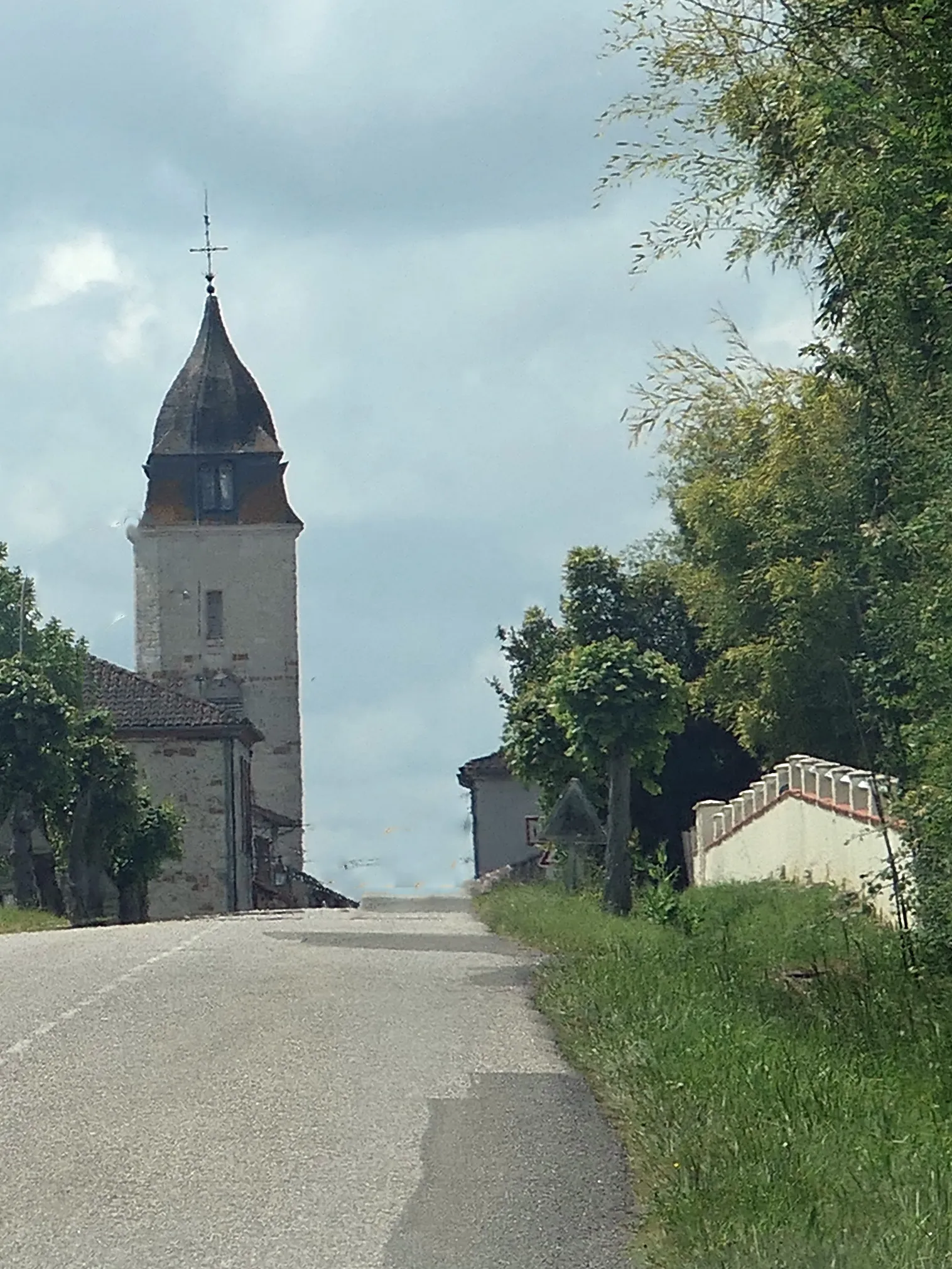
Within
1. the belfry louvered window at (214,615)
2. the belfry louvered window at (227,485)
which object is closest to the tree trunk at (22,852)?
the belfry louvered window at (214,615)

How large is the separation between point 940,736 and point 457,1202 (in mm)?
5923

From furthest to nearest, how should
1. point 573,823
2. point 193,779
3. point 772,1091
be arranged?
point 193,779, point 573,823, point 772,1091

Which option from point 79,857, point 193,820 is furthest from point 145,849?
point 193,820

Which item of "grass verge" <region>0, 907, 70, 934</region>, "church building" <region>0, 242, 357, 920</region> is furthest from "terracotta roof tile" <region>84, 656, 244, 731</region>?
"grass verge" <region>0, 907, 70, 934</region>

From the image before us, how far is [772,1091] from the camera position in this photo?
33.2 ft

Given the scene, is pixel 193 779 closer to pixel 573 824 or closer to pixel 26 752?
pixel 26 752

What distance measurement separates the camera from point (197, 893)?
62.2 m

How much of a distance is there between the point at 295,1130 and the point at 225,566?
76258mm

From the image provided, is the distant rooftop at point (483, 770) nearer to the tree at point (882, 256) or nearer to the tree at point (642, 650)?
the tree at point (642, 650)

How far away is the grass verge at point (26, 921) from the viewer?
34.7m

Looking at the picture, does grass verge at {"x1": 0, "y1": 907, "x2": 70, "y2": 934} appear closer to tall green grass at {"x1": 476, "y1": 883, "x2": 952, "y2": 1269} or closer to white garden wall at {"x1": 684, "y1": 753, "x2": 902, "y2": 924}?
white garden wall at {"x1": 684, "y1": 753, "x2": 902, "y2": 924}

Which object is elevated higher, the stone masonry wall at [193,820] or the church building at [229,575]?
the church building at [229,575]

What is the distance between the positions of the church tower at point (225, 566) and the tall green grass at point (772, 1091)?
63.1 meters

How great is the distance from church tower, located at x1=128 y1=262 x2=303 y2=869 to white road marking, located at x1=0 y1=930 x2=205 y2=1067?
60.7 metres
